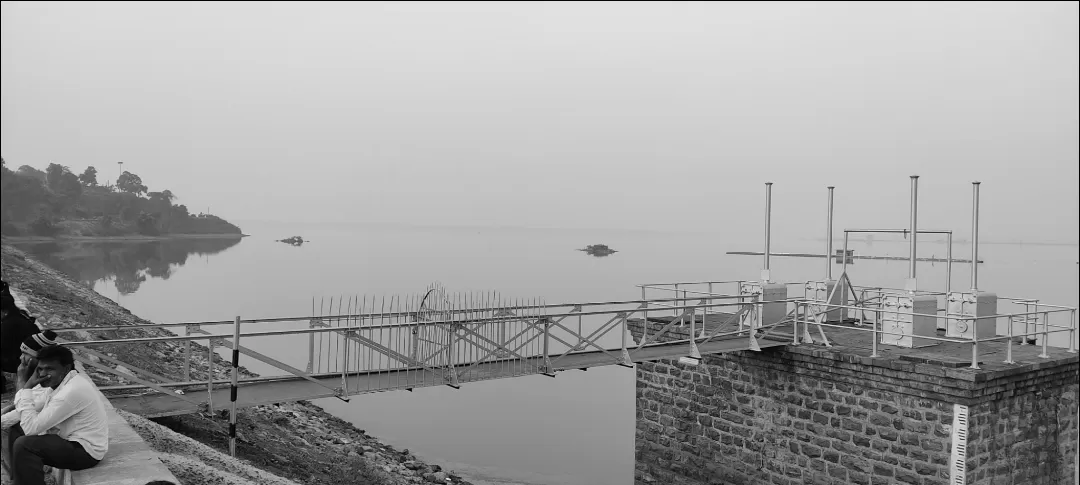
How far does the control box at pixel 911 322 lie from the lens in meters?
13.3

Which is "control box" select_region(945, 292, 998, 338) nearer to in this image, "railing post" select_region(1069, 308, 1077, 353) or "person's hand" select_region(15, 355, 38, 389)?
"railing post" select_region(1069, 308, 1077, 353)

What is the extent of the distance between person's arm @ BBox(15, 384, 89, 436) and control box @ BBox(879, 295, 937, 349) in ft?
39.4

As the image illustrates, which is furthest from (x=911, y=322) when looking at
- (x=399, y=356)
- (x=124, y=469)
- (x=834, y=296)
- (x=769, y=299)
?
(x=124, y=469)

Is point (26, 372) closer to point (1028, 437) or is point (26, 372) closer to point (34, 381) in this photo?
point (34, 381)

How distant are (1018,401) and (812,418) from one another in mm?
2941

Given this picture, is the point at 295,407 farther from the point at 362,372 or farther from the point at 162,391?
the point at 162,391

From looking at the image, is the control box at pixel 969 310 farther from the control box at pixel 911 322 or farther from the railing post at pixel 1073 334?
the railing post at pixel 1073 334

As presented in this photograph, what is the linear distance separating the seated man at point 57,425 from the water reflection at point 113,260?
34998 millimetres

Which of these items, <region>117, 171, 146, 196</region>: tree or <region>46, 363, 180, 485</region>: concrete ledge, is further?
<region>117, 171, 146, 196</region>: tree

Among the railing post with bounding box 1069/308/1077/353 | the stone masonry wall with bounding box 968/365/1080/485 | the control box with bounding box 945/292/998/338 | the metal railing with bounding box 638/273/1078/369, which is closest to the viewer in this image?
the stone masonry wall with bounding box 968/365/1080/485

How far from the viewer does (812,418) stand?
1260 centimetres

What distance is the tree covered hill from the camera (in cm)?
1845

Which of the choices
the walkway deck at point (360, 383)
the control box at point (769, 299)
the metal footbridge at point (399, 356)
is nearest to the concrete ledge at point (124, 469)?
the metal footbridge at point (399, 356)

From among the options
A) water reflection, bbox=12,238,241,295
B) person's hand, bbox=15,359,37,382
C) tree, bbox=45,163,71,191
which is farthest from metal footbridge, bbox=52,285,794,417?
tree, bbox=45,163,71,191
